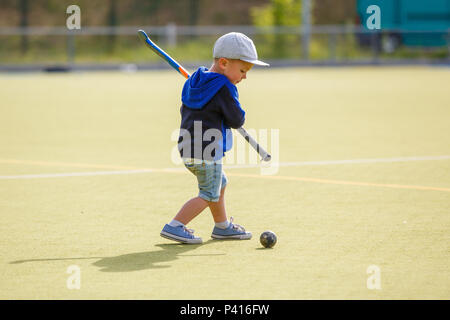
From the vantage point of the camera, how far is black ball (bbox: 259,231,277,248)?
6016mm

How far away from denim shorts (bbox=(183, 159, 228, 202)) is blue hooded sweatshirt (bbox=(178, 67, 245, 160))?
0.05m

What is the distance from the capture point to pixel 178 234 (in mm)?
6148

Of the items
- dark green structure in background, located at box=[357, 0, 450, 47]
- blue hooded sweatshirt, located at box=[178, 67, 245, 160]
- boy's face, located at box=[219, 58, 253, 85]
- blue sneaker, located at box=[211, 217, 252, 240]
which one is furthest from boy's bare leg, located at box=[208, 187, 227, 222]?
dark green structure in background, located at box=[357, 0, 450, 47]

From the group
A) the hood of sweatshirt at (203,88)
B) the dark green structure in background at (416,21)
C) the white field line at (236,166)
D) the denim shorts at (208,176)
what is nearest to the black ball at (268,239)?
the denim shorts at (208,176)

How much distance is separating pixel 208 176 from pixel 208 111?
18.5 inches

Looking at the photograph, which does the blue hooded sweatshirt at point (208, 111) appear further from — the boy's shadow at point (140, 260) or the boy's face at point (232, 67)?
the boy's shadow at point (140, 260)

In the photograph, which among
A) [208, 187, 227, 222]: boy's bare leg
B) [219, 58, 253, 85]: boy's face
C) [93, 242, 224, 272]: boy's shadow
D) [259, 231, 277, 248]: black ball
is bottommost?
[93, 242, 224, 272]: boy's shadow

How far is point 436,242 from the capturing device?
6230 mm

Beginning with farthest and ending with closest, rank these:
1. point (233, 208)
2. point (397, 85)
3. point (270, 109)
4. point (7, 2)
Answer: point (7, 2), point (397, 85), point (270, 109), point (233, 208)

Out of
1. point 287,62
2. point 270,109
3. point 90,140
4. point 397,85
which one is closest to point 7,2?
point 287,62

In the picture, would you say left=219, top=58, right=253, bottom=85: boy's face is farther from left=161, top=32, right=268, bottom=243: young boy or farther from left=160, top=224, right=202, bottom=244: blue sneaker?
left=160, top=224, right=202, bottom=244: blue sneaker
